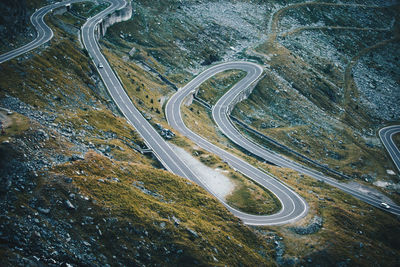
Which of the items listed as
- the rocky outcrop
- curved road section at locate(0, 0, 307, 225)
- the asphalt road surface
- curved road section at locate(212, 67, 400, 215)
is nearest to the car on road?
curved road section at locate(212, 67, 400, 215)

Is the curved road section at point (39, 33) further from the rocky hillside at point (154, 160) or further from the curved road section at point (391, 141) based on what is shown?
the curved road section at point (391, 141)

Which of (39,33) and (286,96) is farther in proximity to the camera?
(286,96)

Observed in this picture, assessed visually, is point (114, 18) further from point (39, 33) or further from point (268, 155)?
point (268, 155)

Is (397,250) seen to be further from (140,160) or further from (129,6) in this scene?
(129,6)

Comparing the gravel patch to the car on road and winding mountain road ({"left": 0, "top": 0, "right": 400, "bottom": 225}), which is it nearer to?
winding mountain road ({"left": 0, "top": 0, "right": 400, "bottom": 225})

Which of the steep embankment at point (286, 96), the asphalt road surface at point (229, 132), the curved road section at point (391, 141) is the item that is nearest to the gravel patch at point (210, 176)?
the steep embankment at point (286, 96)

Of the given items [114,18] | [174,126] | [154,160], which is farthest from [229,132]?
[114,18]
